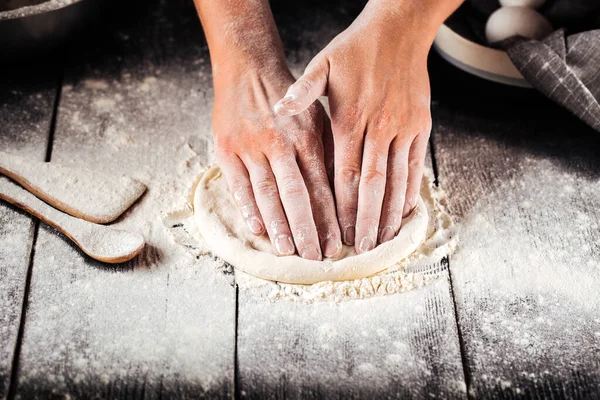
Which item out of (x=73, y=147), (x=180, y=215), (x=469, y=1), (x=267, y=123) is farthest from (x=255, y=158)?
(x=469, y=1)

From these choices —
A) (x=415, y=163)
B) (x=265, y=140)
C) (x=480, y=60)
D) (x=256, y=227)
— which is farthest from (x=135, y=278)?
(x=480, y=60)

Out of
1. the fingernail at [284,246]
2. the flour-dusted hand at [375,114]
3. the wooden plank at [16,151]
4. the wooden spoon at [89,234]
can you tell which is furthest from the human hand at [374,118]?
the wooden plank at [16,151]

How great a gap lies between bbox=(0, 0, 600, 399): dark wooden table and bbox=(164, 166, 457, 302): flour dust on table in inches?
1.0

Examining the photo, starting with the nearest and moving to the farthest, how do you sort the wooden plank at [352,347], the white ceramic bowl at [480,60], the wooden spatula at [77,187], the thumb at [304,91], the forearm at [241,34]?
the wooden plank at [352,347] → the thumb at [304,91] → the wooden spatula at [77,187] → the forearm at [241,34] → the white ceramic bowl at [480,60]

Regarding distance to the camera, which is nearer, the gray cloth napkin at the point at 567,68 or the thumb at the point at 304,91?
the thumb at the point at 304,91

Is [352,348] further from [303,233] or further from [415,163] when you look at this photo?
[415,163]

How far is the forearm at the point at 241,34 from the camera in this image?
135 centimetres

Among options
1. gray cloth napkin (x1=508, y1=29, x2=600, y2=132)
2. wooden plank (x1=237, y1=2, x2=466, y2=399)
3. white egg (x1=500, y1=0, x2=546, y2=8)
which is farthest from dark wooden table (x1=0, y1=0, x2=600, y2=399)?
white egg (x1=500, y1=0, x2=546, y2=8)

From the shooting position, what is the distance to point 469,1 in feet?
5.56

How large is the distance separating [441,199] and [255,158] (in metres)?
0.39

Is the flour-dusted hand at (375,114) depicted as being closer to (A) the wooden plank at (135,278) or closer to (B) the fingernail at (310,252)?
(B) the fingernail at (310,252)

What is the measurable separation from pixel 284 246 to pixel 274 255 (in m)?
0.03

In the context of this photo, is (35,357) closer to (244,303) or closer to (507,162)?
(244,303)

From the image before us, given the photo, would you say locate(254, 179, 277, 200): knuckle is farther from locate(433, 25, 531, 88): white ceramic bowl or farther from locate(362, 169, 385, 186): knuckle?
locate(433, 25, 531, 88): white ceramic bowl
